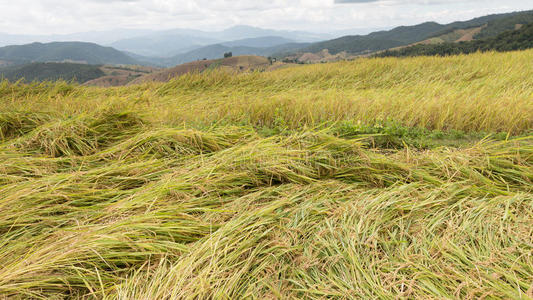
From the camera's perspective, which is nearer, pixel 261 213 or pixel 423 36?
pixel 261 213

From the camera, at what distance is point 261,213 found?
5.42 feet

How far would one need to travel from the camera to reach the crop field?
1239mm

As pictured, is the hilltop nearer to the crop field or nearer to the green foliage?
the green foliage

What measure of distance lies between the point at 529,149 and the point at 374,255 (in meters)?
1.95

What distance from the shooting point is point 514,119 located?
3.35 meters

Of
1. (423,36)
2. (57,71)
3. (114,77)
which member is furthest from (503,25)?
(57,71)

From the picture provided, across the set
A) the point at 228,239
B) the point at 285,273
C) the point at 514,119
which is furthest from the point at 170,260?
the point at 514,119

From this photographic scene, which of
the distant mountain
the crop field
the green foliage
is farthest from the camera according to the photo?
the distant mountain

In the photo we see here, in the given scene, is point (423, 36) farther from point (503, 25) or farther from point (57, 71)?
point (57, 71)

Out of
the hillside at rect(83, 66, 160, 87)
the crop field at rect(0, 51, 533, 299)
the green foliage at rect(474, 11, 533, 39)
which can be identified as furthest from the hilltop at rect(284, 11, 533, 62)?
the crop field at rect(0, 51, 533, 299)

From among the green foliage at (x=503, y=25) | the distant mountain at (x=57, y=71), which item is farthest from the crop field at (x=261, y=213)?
the distant mountain at (x=57, y=71)

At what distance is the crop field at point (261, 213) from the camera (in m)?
1.24

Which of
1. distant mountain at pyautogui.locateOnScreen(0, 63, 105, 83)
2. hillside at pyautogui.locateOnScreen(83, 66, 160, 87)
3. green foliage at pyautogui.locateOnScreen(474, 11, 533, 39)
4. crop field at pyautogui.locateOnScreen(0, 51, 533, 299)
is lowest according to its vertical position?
crop field at pyautogui.locateOnScreen(0, 51, 533, 299)

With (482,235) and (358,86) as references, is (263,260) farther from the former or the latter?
(358,86)
